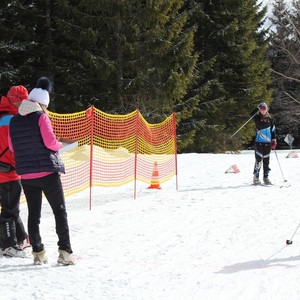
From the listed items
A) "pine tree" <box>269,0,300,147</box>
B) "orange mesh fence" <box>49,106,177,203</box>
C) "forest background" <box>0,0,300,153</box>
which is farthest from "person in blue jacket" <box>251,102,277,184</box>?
"pine tree" <box>269,0,300,147</box>

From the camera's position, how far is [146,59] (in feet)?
74.7

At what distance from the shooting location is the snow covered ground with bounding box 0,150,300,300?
4.09 m

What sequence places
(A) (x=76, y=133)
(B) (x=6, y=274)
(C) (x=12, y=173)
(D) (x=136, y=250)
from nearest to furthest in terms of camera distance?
(B) (x=6, y=274), (C) (x=12, y=173), (D) (x=136, y=250), (A) (x=76, y=133)

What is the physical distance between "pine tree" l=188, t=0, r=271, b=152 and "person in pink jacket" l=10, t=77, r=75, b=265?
23760mm

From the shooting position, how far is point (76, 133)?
10516 mm

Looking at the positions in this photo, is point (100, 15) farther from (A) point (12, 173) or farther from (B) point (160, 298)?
(B) point (160, 298)

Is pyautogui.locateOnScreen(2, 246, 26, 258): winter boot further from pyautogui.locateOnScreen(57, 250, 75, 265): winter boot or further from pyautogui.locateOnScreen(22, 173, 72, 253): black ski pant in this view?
pyautogui.locateOnScreen(57, 250, 75, 265): winter boot

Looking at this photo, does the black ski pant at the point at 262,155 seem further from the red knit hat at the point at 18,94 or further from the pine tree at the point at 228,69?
the pine tree at the point at 228,69

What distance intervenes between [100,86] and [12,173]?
759 inches

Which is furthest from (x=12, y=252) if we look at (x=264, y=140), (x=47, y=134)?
(x=264, y=140)

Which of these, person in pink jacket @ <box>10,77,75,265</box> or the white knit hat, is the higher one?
the white knit hat

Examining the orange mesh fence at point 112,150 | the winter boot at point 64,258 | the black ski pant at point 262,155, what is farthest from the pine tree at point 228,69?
the winter boot at point 64,258

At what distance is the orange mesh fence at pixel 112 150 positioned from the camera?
1015cm

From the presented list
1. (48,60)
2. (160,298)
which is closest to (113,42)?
(48,60)
